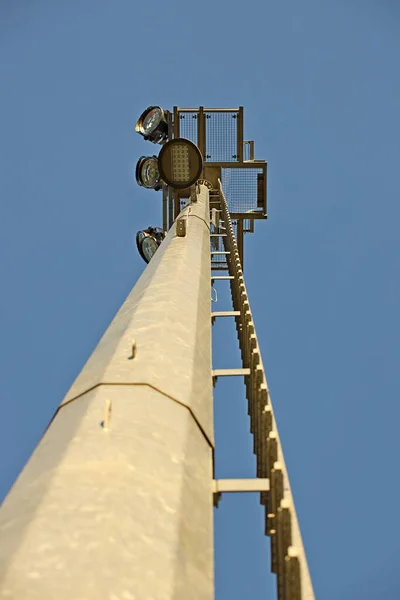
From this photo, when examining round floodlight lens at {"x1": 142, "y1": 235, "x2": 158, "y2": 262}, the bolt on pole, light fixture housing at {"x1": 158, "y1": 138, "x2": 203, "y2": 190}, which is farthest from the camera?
round floodlight lens at {"x1": 142, "y1": 235, "x2": 158, "y2": 262}

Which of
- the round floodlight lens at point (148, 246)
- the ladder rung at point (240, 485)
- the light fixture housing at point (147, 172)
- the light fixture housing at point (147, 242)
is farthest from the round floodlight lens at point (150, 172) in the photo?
the ladder rung at point (240, 485)

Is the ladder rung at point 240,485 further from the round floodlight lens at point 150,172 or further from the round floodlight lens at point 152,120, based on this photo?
the round floodlight lens at point 152,120

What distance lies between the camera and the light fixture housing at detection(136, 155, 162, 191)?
864 inches

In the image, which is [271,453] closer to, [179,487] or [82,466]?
[179,487]

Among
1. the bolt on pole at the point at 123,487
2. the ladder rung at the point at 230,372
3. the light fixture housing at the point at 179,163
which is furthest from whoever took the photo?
the light fixture housing at the point at 179,163

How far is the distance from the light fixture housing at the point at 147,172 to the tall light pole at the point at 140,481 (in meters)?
17.1

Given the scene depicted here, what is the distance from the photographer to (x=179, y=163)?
13180 mm

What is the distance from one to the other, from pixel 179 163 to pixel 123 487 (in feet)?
37.5

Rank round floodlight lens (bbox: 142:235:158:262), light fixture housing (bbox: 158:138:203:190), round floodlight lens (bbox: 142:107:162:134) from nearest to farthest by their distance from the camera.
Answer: light fixture housing (bbox: 158:138:203:190) < round floodlight lens (bbox: 142:107:162:134) < round floodlight lens (bbox: 142:235:158:262)

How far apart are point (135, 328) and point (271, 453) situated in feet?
4.22

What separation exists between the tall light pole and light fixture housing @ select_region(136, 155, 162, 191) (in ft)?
56.2

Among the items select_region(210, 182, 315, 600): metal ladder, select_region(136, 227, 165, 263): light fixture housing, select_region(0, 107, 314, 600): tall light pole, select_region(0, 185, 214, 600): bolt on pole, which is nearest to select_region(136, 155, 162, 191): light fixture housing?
select_region(136, 227, 165, 263): light fixture housing

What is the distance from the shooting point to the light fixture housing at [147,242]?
74.2 feet

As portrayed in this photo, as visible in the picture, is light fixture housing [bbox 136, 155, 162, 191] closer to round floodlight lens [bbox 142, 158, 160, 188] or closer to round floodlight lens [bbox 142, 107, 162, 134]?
round floodlight lens [bbox 142, 158, 160, 188]
